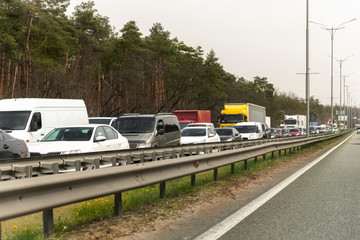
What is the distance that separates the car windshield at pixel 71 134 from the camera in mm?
14170

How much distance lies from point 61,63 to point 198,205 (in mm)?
50576

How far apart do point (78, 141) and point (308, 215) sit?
7.87 m

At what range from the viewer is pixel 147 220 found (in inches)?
284

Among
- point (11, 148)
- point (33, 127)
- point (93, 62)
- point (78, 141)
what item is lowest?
point (11, 148)

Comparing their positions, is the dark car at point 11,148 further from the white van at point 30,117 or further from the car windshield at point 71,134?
the white van at point 30,117

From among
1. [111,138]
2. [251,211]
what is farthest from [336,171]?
[251,211]

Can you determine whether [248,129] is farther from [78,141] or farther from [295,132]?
[295,132]

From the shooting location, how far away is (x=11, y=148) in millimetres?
13953

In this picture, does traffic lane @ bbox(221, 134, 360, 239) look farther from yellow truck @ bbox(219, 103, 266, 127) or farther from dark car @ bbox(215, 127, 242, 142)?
yellow truck @ bbox(219, 103, 266, 127)

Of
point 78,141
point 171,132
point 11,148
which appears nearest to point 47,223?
point 78,141

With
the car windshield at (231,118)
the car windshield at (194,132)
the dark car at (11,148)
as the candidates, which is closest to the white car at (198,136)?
the car windshield at (194,132)

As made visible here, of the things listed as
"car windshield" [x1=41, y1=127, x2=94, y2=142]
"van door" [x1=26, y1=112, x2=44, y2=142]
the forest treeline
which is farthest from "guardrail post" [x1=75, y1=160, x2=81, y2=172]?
the forest treeline

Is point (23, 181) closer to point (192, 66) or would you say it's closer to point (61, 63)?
point (61, 63)

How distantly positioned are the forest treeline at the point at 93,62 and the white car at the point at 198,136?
14.7m
